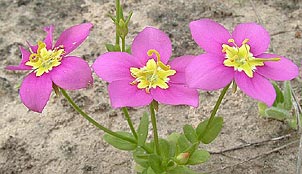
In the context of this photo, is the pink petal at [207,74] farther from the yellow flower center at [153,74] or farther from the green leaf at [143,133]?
the green leaf at [143,133]

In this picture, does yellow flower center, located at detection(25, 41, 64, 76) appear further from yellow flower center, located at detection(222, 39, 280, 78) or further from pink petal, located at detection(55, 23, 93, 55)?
yellow flower center, located at detection(222, 39, 280, 78)

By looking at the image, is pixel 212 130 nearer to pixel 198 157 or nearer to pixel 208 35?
pixel 198 157

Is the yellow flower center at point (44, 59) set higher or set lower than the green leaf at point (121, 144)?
higher

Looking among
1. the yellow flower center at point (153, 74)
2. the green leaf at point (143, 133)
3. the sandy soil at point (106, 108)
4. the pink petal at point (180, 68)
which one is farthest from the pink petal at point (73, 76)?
the sandy soil at point (106, 108)

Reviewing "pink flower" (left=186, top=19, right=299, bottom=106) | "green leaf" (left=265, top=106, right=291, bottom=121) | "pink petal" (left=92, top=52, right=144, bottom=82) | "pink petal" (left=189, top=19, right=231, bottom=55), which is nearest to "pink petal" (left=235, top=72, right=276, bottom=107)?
"pink flower" (left=186, top=19, right=299, bottom=106)

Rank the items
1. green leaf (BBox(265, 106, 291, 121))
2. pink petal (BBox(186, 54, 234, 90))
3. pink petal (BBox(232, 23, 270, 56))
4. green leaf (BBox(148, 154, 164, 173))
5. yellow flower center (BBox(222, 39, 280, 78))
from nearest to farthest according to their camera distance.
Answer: pink petal (BBox(186, 54, 234, 90)) < yellow flower center (BBox(222, 39, 280, 78)) < pink petal (BBox(232, 23, 270, 56)) < green leaf (BBox(148, 154, 164, 173)) < green leaf (BBox(265, 106, 291, 121))
